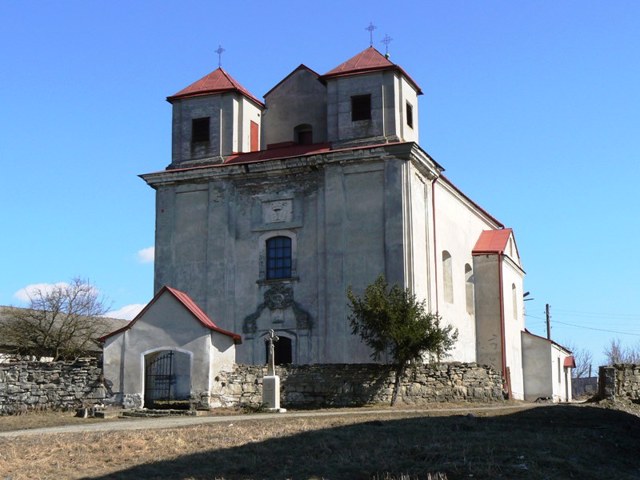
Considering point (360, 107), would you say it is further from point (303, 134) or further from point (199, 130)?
point (199, 130)

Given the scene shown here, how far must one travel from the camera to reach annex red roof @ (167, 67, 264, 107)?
36.8 metres

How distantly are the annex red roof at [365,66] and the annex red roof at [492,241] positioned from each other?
313 inches

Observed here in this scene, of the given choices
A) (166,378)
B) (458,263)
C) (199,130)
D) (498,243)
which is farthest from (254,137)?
(166,378)

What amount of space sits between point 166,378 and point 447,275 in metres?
13.8

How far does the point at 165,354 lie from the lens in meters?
27.0

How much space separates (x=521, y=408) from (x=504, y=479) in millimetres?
10573

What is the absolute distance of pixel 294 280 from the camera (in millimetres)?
34094

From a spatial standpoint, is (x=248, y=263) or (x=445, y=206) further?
(x=445, y=206)

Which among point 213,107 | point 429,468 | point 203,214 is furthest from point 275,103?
point 429,468

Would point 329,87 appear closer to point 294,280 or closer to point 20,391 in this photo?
point 294,280

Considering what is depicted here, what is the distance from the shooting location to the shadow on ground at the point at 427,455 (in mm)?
13766

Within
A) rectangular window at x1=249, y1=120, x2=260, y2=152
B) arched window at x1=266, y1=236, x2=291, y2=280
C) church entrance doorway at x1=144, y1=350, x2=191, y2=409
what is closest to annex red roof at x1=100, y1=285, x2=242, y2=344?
church entrance doorway at x1=144, y1=350, x2=191, y2=409

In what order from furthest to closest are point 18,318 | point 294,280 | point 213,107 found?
point 18,318 → point 213,107 → point 294,280

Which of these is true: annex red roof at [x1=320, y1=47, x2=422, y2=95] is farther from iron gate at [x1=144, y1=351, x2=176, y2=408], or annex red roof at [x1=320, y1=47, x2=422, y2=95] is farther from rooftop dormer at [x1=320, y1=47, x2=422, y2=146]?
iron gate at [x1=144, y1=351, x2=176, y2=408]
